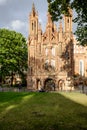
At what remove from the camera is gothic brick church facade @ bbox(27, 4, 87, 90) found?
7461 cm

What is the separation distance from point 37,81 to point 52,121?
57209 millimetres

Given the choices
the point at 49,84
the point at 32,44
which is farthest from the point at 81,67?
the point at 32,44

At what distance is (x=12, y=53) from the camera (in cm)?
7275

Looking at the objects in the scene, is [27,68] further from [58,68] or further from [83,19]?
[83,19]

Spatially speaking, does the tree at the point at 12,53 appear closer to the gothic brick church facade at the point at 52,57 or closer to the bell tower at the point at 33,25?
the gothic brick church facade at the point at 52,57

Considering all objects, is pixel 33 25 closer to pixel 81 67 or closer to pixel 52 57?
pixel 52 57

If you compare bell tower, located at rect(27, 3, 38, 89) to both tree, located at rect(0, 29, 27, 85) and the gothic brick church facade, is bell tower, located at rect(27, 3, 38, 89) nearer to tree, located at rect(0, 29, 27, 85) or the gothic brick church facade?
the gothic brick church facade

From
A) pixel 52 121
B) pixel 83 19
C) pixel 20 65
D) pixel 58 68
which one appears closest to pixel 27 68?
pixel 20 65

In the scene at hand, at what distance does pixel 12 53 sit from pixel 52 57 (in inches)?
390

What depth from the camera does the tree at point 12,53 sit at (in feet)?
232

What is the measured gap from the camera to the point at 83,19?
25.3m

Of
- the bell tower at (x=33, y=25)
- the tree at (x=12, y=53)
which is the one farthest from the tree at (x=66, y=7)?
the bell tower at (x=33, y=25)

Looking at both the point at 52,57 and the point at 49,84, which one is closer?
the point at 49,84

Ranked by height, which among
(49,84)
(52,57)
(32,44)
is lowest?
(49,84)
